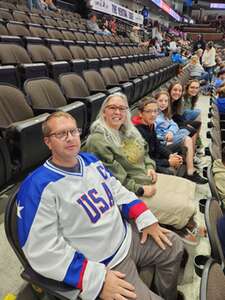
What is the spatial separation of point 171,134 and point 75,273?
1650 mm

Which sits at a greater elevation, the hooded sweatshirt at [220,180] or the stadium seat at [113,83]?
the stadium seat at [113,83]

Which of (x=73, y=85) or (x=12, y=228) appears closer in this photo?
(x=12, y=228)

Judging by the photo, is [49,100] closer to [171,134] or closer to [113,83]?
[171,134]

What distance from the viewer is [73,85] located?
2326 millimetres

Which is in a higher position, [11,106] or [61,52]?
[61,52]

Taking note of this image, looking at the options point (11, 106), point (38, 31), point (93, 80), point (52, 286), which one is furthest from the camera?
point (38, 31)

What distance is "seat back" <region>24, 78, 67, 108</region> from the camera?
186cm

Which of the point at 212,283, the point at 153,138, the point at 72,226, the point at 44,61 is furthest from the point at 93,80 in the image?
the point at 212,283

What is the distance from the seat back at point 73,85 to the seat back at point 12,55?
0.65m

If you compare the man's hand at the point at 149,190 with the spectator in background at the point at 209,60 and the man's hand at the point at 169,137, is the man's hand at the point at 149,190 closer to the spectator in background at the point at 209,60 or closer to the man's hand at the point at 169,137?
the man's hand at the point at 169,137

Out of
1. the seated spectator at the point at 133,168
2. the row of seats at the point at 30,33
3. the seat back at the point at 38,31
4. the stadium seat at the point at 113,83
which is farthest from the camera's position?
Answer: the seat back at the point at 38,31

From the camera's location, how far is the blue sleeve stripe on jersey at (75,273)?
81cm

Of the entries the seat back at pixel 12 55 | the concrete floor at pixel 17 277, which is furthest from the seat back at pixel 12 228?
the seat back at pixel 12 55

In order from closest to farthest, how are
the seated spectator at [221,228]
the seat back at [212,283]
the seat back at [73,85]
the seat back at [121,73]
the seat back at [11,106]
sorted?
the seat back at [212,283] < the seated spectator at [221,228] < the seat back at [11,106] < the seat back at [73,85] < the seat back at [121,73]
